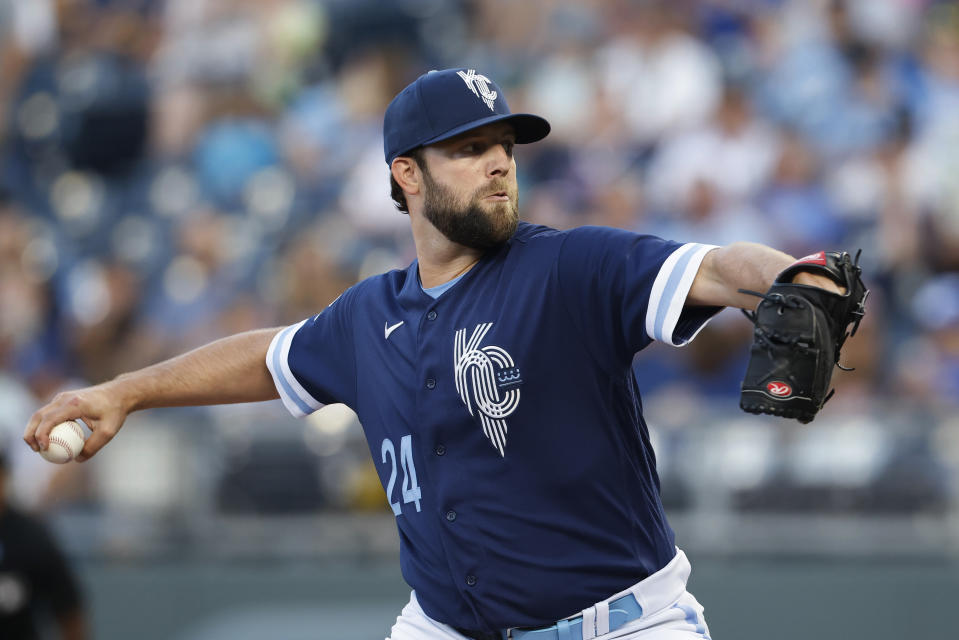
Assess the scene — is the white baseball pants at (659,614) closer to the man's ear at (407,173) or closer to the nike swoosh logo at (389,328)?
the nike swoosh logo at (389,328)

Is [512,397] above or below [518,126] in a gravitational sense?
below

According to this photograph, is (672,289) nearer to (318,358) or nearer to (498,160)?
(498,160)

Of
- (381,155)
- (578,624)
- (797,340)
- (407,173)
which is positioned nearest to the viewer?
(797,340)

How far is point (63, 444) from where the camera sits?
3514mm

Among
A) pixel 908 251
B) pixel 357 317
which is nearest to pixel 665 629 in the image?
pixel 357 317

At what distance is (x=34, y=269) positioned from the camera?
10.5 m

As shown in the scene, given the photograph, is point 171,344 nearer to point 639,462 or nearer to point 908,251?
point 908,251

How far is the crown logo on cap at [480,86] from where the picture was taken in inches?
137

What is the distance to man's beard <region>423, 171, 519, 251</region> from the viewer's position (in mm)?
3479

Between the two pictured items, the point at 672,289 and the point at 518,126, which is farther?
the point at 518,126

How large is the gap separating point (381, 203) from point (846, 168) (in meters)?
3.48

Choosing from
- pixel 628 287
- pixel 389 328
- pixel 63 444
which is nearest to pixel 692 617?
pixel 628 287

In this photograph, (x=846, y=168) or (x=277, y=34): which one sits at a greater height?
(x=277, y=34)

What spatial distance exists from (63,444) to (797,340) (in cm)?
201
